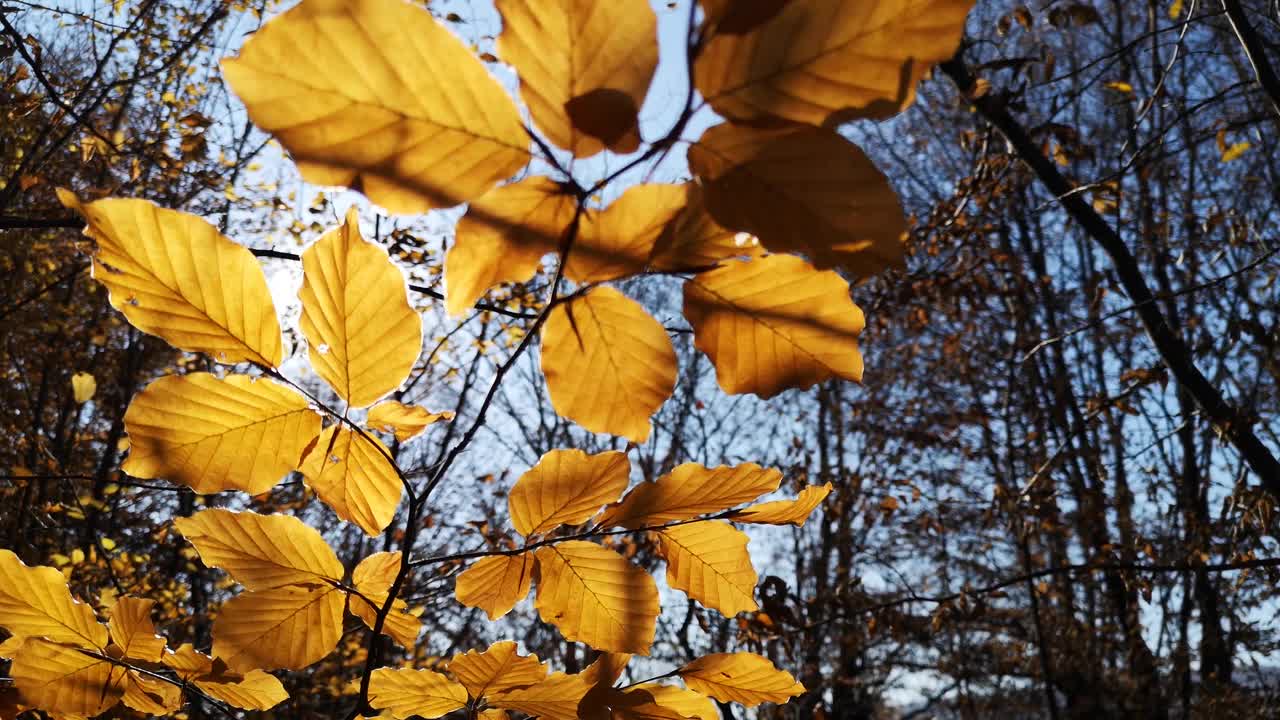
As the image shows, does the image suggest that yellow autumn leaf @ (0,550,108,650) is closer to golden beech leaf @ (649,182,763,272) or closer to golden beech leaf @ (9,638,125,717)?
golden beech leaf @ (9,638,125,717)

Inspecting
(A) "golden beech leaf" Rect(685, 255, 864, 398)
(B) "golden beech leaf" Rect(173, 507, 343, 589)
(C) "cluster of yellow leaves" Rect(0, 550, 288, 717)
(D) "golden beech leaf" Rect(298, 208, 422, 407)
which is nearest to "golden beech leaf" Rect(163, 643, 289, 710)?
(C) "cluster of yellow leaves" Rect(0, 550, 288, 717)

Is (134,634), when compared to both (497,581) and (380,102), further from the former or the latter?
(380,102)

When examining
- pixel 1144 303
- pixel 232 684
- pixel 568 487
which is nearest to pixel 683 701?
pixel 568 487

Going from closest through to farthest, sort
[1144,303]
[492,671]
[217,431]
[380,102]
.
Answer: [380,102] < [217,431] < [492,671] < [1144,303]

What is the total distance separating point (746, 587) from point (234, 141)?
451 cm

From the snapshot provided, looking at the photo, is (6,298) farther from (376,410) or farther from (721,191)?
(721,191)

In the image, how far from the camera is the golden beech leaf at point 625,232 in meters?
0.21

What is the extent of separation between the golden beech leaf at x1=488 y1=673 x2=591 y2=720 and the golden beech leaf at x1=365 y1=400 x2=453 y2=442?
14cm

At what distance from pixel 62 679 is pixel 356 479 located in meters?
0.18

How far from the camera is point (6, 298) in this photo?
136 inches

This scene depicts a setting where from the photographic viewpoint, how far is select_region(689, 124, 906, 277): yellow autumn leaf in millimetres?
173

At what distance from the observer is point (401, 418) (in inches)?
13.9

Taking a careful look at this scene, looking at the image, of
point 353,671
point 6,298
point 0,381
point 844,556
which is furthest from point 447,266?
point 844,556

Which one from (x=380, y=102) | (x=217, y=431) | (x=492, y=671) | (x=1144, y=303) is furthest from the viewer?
(x=1144, y=303)
